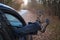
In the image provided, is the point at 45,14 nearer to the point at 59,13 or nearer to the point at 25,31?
the point at 59,13

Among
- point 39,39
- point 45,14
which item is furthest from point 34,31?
point 45,14

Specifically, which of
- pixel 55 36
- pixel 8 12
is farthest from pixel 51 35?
pixel 8 12

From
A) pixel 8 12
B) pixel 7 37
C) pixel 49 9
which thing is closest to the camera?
pixel 7 37

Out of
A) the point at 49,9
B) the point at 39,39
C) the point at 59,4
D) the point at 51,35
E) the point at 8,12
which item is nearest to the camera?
the point at 8,12

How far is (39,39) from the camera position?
21.8ft

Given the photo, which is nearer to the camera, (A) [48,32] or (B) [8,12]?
(B) [8,12]

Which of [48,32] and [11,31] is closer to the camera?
[11,31]

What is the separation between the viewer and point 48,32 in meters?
7.58

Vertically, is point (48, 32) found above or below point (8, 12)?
below

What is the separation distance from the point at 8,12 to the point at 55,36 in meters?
4.53

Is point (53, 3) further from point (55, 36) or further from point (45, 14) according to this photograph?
point (55, 36)

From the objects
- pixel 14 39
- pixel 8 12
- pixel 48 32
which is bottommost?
pixel 48 32

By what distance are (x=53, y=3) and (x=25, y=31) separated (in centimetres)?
902

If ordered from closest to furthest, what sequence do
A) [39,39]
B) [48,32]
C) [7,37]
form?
[7,37]
[39,39]
[48,32]
